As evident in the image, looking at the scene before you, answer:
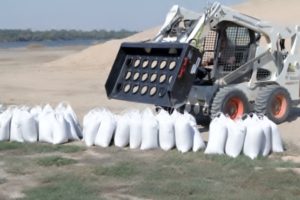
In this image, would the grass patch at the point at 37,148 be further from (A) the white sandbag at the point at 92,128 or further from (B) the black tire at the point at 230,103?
(B) the black tire at the point at 230,103

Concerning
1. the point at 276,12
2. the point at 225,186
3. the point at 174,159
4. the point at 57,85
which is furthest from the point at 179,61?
the point at 276,12

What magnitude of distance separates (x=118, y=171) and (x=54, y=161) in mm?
1144

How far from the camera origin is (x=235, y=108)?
43.9ft

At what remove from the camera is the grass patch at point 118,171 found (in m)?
9.16

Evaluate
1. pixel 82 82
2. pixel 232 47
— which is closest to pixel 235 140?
pixel 232 47

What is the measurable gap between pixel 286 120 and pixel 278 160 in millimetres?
4328

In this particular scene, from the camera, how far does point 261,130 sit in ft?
34.2

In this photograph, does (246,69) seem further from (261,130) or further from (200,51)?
(261,130)

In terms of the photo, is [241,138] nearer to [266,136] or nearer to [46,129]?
[266,136]

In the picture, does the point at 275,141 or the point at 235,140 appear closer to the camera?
the point at 235,140

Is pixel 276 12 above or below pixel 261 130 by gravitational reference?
above

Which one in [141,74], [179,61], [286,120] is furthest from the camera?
[286,120]

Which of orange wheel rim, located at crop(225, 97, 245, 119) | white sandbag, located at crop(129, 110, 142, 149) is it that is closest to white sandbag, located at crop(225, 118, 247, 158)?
white sandbag, located at crop(129, 110, 142, 149)

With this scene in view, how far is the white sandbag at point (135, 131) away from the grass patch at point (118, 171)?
1472 millimetres
